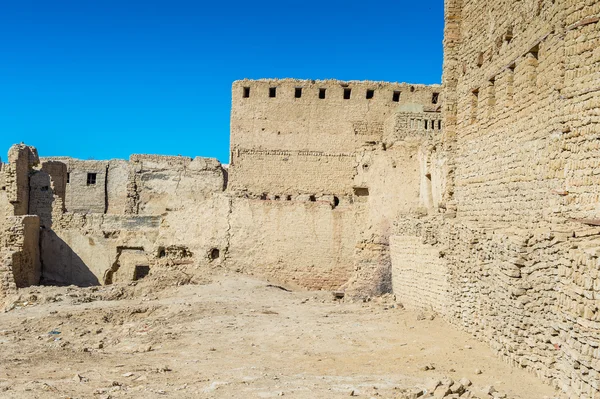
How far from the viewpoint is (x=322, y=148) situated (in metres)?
21.5

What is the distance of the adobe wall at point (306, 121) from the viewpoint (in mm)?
21328

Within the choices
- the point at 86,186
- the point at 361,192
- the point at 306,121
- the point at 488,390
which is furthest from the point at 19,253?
the point at 488,390

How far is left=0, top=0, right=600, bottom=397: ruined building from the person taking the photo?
7336 millimetres

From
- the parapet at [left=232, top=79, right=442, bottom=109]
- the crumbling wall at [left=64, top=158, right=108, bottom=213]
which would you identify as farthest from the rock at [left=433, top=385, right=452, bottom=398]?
the crumbling wall at [left=64, top=158, right=108, bottom=213]

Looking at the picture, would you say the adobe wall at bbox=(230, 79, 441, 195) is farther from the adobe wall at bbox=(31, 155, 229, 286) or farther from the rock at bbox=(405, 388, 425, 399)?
the rock at bbox=(405, 388, 425, 399)

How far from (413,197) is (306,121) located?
703 cm

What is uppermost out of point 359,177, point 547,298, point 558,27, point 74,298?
point 558,27

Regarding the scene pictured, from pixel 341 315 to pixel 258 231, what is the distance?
6.48 m

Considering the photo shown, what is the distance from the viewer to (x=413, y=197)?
15602 millimetres

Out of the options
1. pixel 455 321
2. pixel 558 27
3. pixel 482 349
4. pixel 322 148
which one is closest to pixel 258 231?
pixel 322 148

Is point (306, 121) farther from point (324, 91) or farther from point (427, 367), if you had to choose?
point (427, 367)

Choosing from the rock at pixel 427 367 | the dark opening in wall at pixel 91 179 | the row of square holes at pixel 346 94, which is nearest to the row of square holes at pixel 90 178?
the dark opening in wall at pixel 91 179

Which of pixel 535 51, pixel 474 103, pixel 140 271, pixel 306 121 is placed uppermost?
pixel 306 121

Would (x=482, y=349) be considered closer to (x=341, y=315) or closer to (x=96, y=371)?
(x=341, y=315)
